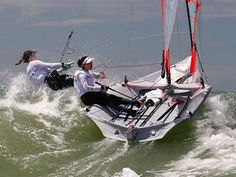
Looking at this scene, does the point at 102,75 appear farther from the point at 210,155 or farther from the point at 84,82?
the point at 210,155

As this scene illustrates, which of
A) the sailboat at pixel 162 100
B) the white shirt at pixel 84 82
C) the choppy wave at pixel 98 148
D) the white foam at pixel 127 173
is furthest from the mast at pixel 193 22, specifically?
the white foam at pixel 127 173

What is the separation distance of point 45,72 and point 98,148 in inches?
99.8

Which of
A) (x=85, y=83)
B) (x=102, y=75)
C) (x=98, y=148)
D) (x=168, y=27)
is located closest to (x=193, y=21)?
(x=168, y=27)

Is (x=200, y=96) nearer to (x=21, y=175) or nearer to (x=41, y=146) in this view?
(x=41, y=146)

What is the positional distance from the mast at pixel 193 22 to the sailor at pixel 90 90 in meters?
2.99

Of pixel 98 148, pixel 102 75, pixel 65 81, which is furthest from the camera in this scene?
pixel 65 81

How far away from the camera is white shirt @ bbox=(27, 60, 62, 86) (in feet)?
31.6

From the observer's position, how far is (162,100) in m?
9.12

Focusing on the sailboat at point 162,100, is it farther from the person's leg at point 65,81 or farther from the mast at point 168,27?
the person's leg at point 65,81

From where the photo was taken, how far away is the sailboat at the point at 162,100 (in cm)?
778

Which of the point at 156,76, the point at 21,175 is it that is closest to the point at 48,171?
the point at 21,175

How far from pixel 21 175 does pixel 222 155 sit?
275cm

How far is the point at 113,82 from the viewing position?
10961 millimetres

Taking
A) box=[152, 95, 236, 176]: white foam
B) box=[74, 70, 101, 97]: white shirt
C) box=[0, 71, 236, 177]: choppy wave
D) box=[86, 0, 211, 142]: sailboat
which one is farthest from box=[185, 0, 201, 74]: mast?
box=[74, 70, 101, 97]: white shirt
